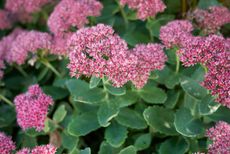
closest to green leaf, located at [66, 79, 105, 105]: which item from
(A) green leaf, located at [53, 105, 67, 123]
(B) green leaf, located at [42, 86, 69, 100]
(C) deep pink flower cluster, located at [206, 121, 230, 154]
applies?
(A) green leaf, located at [53, 105, 67, 123]

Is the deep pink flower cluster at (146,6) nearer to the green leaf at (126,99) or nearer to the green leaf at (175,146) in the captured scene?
the green leaf at (126,99)

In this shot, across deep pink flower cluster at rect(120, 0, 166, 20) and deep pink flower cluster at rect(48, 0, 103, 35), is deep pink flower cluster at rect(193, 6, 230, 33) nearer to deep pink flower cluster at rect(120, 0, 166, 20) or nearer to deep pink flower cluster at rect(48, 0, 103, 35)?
deep pink flower cluster at rect(120, 0, 166, 20)

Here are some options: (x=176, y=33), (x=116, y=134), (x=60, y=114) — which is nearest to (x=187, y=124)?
(x=116, y=134)

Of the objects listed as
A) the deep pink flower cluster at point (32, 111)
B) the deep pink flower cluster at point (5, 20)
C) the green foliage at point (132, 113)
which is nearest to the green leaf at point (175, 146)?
the green foliage at point (132, 113)

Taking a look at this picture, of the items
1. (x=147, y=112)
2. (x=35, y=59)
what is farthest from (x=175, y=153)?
(x=35, y=59)

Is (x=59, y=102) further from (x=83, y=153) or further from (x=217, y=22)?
(x=217, y=22)

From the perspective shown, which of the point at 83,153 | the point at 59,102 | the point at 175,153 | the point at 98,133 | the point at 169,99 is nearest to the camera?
the point at 83,153
